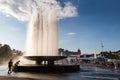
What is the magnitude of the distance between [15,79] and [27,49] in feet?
68.2

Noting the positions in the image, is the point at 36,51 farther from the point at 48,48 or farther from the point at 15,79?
the point at 15,79

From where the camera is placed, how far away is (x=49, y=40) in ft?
115

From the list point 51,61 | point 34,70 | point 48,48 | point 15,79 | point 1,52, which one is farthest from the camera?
point 1,52

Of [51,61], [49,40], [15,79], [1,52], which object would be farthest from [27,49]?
[1,52]

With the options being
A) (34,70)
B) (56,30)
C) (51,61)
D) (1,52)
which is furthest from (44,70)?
(1,52)

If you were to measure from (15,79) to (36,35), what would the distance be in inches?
817

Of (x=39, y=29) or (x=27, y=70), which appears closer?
(x=27, y=70)

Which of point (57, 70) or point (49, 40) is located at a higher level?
point (49, 40)

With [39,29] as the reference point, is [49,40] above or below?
below

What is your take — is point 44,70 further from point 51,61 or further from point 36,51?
point 36,51

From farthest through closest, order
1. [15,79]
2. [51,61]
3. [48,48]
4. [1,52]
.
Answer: [1,52], [48,48], [51,61], [15,79]

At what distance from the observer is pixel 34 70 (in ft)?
82.5

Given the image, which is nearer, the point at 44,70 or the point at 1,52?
the point at 44,70

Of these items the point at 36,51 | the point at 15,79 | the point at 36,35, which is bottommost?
the point at 15,79
